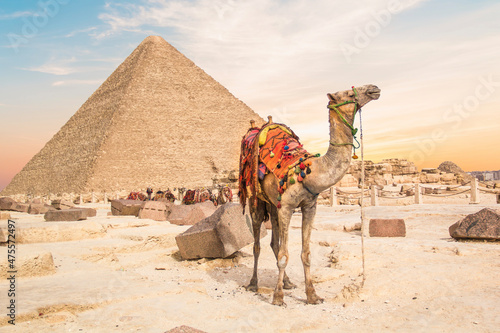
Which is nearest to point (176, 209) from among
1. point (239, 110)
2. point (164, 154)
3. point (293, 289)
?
point (293, 289)

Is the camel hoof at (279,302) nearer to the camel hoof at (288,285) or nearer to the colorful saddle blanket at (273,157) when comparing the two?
the camel hoof at (288,285)

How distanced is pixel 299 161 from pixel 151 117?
286 feet

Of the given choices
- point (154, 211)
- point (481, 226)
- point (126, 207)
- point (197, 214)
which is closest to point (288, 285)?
point (481, 226)

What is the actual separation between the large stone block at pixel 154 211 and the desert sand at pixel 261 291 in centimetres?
461

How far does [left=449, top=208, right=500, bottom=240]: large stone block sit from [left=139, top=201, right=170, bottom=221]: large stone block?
A: 7186 millimetres

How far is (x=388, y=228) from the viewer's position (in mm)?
7117

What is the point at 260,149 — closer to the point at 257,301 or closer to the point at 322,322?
the point at 257,301

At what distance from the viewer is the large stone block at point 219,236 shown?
548 cm

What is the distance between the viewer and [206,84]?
9969 centimetres

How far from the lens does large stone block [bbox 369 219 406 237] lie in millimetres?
7086

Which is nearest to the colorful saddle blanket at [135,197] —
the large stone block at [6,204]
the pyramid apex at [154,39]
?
the large stone block at [6,204]

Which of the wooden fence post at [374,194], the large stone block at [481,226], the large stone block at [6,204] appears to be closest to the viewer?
the large stone block at [481,226]

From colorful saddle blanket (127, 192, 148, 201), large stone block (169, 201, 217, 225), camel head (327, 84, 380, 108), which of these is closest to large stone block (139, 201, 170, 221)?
large stone block (169, 201, 217, 225)

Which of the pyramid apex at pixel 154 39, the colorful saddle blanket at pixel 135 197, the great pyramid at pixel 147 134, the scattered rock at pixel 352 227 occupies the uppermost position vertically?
the pyramid apex at pixel 154 39
